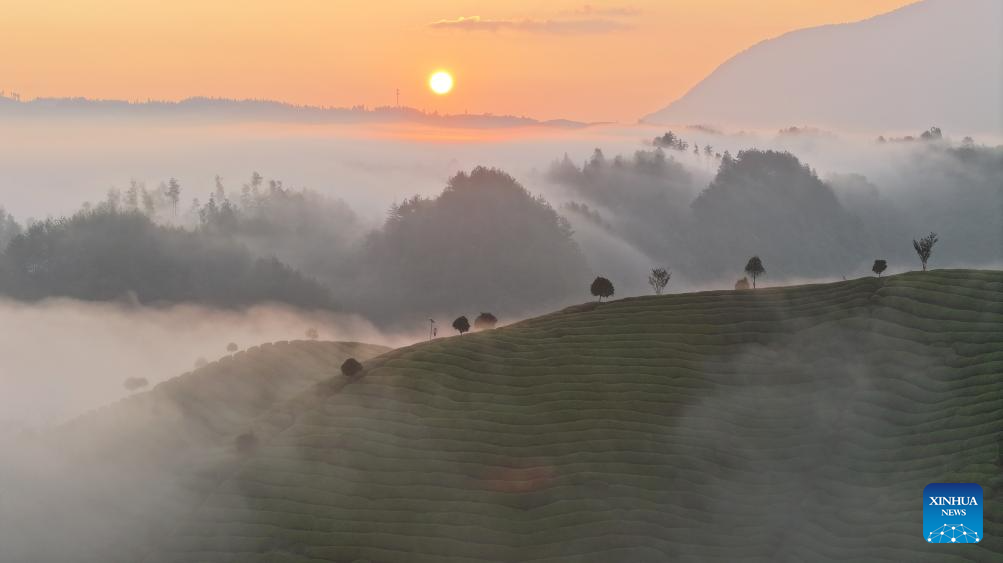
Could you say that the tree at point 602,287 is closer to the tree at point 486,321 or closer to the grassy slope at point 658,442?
the grassy slope at point 658,442

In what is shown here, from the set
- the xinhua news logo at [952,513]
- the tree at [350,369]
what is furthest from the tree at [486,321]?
the xinhua news logo at [952,513]

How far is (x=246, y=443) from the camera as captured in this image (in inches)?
3880

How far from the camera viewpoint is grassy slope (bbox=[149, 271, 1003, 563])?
267ft

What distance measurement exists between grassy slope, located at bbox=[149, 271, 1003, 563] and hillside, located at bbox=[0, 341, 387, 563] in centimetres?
517

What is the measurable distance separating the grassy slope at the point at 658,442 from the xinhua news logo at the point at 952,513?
0.91 m

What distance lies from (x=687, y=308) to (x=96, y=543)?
60.1 metres

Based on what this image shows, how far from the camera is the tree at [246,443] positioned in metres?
97.9

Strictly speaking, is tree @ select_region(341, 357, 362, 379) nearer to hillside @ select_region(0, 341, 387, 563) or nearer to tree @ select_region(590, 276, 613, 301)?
hillside @ select_region(0, 341, 387, 563)

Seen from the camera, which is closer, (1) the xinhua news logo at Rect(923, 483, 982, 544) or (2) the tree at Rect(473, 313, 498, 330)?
(1) the xinhua news logo at Rect(923, 483, 982, 544)

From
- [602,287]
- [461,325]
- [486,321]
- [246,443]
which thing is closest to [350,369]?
[246,443]

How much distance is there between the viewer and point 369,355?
440ft

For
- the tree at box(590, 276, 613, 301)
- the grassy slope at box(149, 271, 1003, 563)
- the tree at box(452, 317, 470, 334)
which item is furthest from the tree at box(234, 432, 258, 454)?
the tree at box(590, 276, 613, 301)

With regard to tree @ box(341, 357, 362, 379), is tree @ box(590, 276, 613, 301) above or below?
above

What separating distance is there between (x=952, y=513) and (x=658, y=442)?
23.6m
